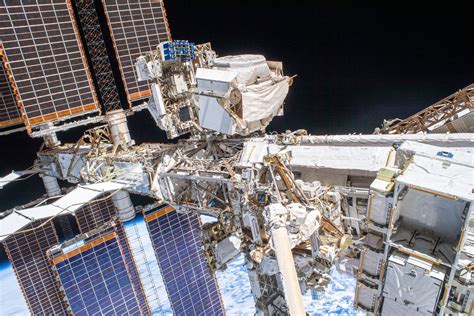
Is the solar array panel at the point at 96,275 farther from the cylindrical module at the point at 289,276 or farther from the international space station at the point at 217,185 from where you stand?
the cylindrical module at the point at 289,276

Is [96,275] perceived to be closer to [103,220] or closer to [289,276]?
[103,220]

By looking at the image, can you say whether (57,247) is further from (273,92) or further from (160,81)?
(273,92)

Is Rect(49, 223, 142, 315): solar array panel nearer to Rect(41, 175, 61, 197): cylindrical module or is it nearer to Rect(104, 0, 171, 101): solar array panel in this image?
Rect(41, 175, 61, 197): cylindrical module

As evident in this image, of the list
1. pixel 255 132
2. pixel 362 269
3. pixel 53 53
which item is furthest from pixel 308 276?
pixel 53 53

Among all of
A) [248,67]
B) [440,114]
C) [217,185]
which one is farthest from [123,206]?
[440,114]

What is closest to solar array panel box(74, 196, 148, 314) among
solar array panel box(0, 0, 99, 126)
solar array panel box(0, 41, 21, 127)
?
solar array panel box(0, 0, 99, 126)

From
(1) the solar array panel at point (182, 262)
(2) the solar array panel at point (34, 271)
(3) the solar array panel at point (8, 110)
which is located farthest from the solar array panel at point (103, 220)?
(3) the solar array panel at point (8, 110)
